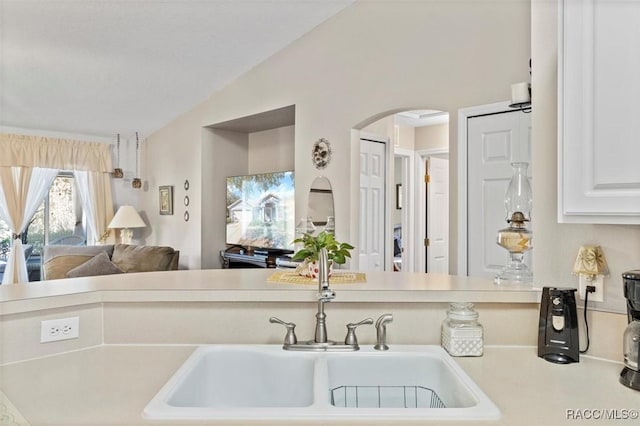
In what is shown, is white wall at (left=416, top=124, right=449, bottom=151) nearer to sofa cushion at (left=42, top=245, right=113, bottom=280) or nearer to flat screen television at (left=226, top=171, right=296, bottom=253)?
flat screen television at (left=226, top=171, right=296, bottom=253)

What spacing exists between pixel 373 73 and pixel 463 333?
2.75 m

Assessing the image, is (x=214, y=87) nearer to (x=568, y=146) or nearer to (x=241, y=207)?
(x=241, y=207)

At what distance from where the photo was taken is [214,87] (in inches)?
202

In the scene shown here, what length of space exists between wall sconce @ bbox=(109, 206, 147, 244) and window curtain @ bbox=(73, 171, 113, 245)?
7.9 inches

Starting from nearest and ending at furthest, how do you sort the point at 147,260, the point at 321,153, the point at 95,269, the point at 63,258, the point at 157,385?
the point at 157,385, the point at 321,153, the point at 95,269, the point at 147,260, the point at 63,258

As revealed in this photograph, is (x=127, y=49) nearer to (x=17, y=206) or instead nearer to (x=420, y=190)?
(x=17, y=206)

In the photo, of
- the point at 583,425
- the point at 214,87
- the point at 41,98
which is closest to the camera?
the point at 583,425

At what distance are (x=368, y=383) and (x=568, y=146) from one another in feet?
2.96

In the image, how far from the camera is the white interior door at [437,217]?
17.7 feet

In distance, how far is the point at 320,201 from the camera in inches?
164

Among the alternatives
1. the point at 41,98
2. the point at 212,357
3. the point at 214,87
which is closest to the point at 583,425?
the point at 212,357

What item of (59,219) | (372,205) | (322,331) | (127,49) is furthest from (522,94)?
(59,219)

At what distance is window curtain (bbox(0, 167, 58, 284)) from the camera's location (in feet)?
17.7

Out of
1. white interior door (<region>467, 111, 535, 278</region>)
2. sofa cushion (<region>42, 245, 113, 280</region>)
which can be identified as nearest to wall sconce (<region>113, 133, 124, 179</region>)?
sofa cushion (<region>42, 245, 113, 280</region>)
